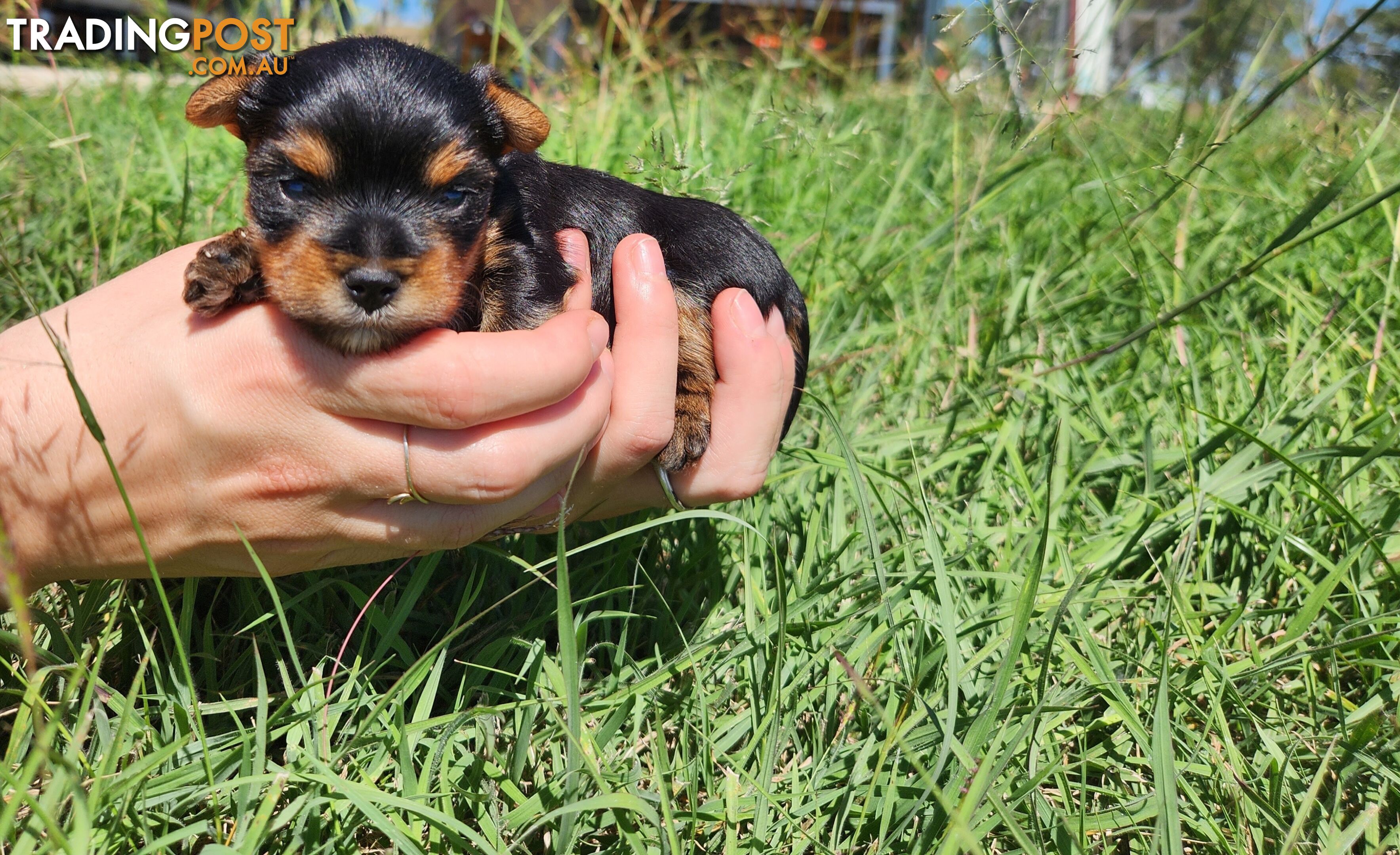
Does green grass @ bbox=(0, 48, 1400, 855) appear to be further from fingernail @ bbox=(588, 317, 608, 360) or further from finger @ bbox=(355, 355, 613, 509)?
fingernail @ bbox=(588, 317, 608, 360)

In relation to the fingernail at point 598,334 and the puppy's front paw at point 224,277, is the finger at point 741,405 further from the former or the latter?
the puppy's front paw at point 224,277

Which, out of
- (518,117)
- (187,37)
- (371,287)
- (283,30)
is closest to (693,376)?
(518,117)

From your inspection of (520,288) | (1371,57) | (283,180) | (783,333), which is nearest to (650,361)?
(520,288)

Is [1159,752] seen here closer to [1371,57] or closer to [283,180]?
[283,180]

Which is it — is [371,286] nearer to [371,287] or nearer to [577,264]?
[371,287]

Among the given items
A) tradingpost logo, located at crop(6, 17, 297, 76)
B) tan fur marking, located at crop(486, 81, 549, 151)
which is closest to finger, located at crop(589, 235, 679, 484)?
tan fur marking, located at crop(486, 81, 549, 151)

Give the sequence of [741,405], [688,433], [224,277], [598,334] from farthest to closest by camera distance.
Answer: [688,433] → [741,405] → [598,334] → [224,277]

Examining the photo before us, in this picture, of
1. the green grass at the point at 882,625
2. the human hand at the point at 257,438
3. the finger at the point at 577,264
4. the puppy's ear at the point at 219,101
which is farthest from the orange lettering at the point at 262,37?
the human hand at the point at 257,438
